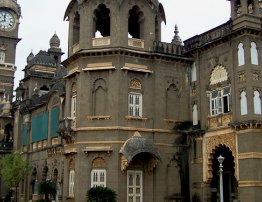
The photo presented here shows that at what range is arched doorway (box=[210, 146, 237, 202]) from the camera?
1038 inches

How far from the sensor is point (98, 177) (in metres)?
25.5

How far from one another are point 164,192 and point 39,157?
14003mm

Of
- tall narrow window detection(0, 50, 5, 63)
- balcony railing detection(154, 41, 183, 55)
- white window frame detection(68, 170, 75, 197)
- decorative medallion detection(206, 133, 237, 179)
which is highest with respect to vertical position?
tall narrow window detection(0, 50, 5, 63)

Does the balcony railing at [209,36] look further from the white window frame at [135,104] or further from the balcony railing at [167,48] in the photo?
the white window frame at [135,104]

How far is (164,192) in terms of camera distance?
26.3 metres

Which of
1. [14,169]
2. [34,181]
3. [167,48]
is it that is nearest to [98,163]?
[167,48]

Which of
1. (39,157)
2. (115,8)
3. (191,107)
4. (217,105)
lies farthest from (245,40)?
(39,157)

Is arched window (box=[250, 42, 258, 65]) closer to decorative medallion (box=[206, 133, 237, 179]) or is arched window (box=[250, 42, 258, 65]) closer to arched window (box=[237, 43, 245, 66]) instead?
arched window (box=[237, 43, 245, 66])

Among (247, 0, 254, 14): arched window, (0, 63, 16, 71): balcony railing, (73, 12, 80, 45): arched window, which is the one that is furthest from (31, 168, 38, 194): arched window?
(0, 63, 16, 71): balcony railing

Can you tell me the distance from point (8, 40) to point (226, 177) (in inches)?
1497

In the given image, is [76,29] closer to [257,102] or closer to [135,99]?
[135,99]

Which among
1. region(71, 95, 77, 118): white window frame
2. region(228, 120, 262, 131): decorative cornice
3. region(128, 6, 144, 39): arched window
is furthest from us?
region(128, 6, 144, 39): arched window

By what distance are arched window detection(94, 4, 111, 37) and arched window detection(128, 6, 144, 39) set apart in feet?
4.74

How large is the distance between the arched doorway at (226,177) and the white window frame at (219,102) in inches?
84.3
